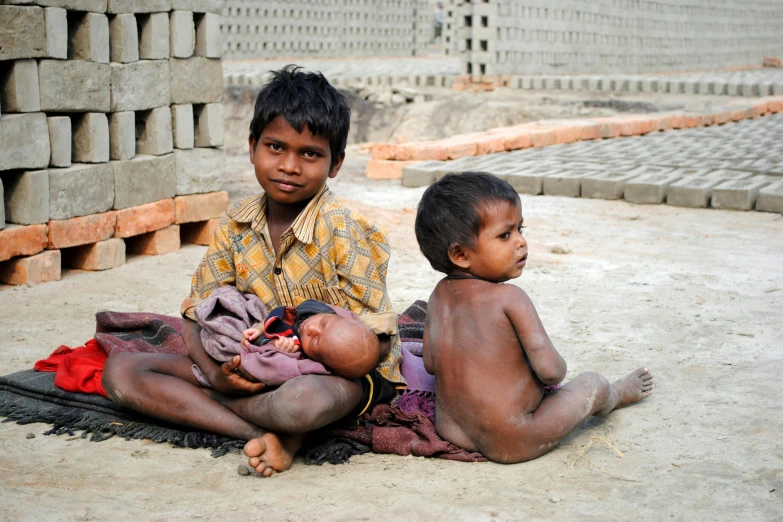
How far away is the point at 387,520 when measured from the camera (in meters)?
2.32

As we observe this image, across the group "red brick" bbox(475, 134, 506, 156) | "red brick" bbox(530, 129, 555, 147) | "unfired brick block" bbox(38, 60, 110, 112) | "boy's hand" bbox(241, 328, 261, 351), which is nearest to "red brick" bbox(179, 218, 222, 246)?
"unfired brick block" bbox(38, 60, 110, 112)

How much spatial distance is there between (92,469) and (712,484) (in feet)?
6.15

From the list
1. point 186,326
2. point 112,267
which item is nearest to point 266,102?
point 186,326

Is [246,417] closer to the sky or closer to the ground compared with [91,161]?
closer to the ground

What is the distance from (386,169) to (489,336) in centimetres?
695

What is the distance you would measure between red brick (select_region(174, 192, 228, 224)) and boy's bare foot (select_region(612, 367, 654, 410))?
373cm

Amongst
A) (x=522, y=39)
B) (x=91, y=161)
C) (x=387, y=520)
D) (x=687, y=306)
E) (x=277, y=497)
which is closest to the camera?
(x=387, y=520)

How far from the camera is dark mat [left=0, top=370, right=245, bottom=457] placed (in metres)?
2.92

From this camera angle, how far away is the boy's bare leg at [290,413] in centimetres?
263

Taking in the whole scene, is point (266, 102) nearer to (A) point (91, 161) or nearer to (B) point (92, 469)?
(B) point (92, 469)

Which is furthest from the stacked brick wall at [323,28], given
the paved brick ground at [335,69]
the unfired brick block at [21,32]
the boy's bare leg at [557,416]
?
the boy's bare leg at [557,416]

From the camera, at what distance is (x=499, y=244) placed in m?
2.73

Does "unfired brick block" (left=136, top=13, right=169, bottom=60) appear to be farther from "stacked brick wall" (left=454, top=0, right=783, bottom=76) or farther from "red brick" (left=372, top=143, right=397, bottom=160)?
"stacked brick wall" (left=454, top=0, right=783, bottom=76)

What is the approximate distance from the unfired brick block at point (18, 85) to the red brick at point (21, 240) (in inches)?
26.6
